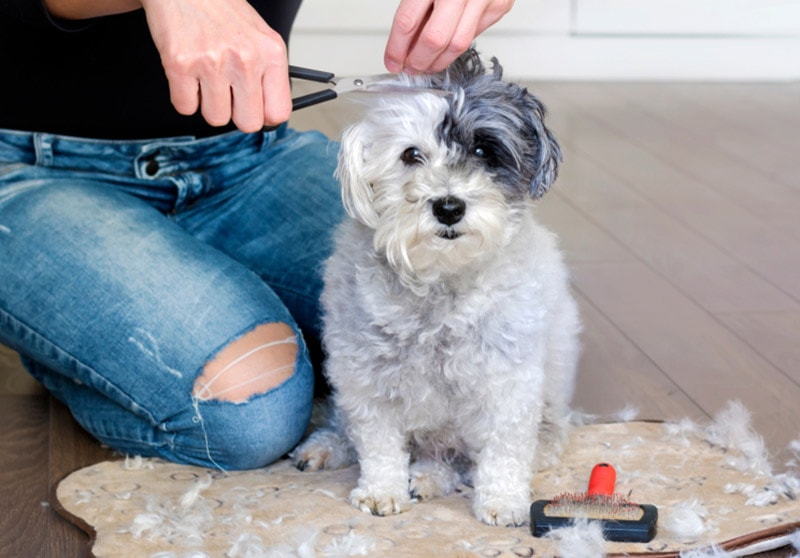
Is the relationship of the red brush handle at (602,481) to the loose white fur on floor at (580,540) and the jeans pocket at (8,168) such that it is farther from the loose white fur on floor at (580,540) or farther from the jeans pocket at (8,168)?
the jeans pocket at (8,168)

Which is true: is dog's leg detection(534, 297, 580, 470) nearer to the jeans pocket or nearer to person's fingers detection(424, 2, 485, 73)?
person's fingers detection(424, 2, 485, 73)

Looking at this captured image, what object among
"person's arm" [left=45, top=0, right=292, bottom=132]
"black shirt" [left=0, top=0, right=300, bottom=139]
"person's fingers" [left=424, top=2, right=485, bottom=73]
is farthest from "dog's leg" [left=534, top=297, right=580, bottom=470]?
"black shirt" [left=0, top=0, right=300, bottom=139]

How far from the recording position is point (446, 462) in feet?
4.76

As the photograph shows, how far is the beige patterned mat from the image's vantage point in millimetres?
1254

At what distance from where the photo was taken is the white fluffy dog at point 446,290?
124cm

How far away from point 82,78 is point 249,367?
0.45 metres

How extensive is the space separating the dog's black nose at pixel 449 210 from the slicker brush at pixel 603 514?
344mm

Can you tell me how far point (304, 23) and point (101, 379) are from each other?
2.60 m

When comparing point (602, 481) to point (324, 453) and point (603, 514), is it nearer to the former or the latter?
point (603, 514)

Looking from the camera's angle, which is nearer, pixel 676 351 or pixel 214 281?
pixel 214 281

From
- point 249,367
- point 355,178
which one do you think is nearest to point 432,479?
point 249,367

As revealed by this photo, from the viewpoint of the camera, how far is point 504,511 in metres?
1.32

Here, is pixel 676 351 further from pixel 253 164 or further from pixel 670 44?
pixel 670 44

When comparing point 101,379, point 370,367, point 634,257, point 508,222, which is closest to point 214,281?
point 101,379
